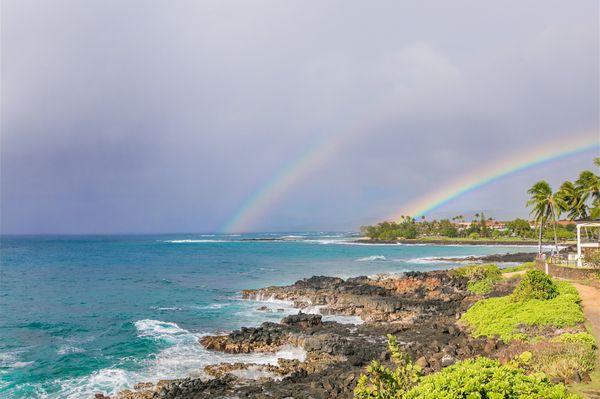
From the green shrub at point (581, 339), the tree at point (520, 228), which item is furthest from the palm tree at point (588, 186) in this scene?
the tree at point (520, 228)

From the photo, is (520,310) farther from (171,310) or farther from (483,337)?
(171,310)

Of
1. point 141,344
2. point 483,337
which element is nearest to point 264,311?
point 141,344

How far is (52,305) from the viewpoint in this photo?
140 ft

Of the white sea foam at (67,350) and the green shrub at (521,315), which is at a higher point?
the green shrub at (521,315)

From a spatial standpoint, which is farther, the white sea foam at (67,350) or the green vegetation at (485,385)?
the white sea foam at (67,350)

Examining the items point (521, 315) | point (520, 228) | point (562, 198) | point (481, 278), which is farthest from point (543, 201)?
point (520, 228)

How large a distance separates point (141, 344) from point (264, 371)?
33.4 feet

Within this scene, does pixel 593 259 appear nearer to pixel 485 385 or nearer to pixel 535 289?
pixel 535 289

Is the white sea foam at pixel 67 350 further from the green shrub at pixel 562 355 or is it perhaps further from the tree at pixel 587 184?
the tree at pixel 587 184

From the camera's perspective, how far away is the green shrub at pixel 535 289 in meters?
23.4

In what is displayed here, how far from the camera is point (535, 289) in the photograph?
78.0ft

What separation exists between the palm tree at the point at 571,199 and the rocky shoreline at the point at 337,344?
1192 inches

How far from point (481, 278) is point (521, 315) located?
2298 cm

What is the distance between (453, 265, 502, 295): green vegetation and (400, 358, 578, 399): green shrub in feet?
107
